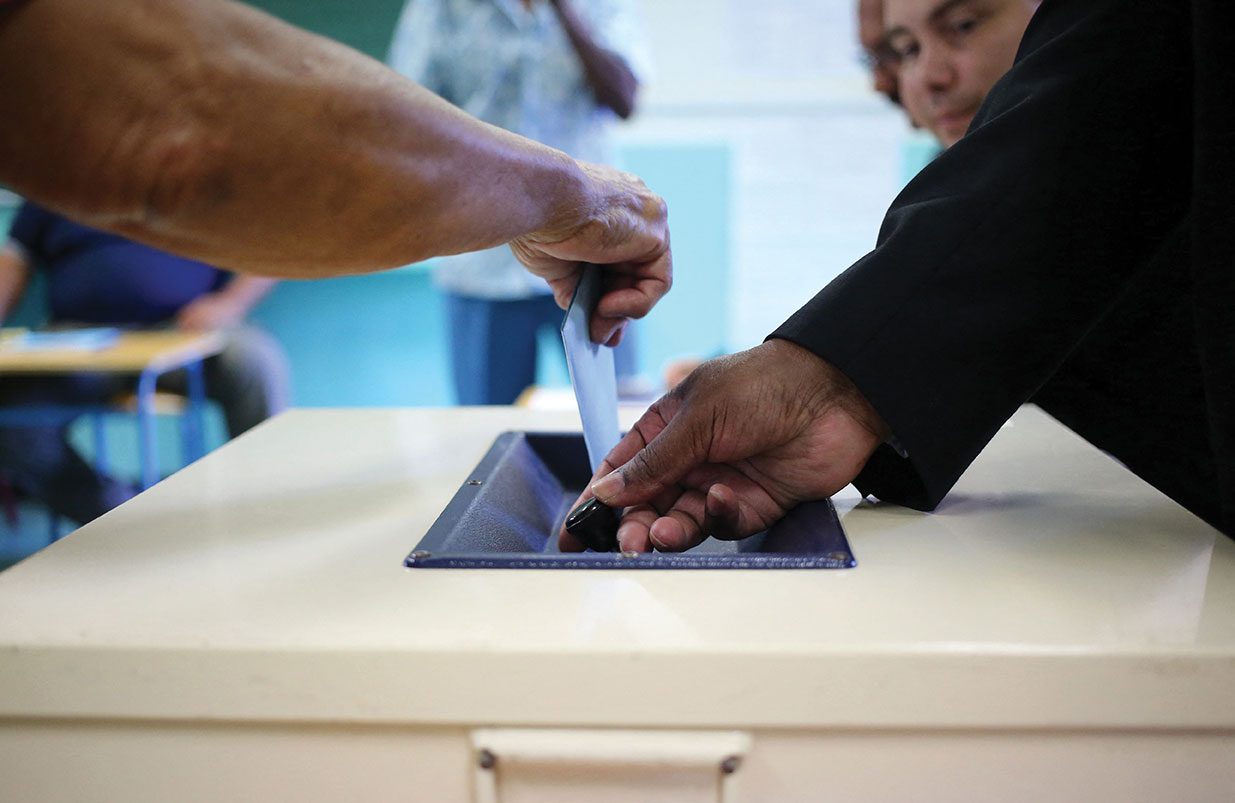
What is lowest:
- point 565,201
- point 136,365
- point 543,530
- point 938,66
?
point 543,530

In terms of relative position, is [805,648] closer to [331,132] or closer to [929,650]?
[929,650]

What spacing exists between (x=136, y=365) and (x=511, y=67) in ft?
3.66

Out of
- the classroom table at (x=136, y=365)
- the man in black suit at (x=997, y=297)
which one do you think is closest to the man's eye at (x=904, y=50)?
the man in black suit at (x=997, y=297)

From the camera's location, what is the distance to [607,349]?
83 centimetres

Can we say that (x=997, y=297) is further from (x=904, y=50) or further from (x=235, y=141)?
(x=904, y=50)

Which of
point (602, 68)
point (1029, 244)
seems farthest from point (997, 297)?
point (602, 68)

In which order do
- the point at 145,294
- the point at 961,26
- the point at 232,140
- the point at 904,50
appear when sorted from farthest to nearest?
the point at 145,294 → the point at 904,50 → the point at 961,26 → the point at 232,140

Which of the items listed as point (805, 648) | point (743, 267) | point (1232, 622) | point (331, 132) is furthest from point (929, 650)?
point (743, 267)

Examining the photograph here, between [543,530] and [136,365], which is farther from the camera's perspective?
[136,365]

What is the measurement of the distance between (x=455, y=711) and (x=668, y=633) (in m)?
0.11

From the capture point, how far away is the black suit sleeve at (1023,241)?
0.58m

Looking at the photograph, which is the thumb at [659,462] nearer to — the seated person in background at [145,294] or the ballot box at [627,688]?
the ballot box at [627,688]

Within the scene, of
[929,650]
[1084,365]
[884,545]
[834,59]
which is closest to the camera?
[929,650]

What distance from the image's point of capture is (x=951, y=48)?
128cm
